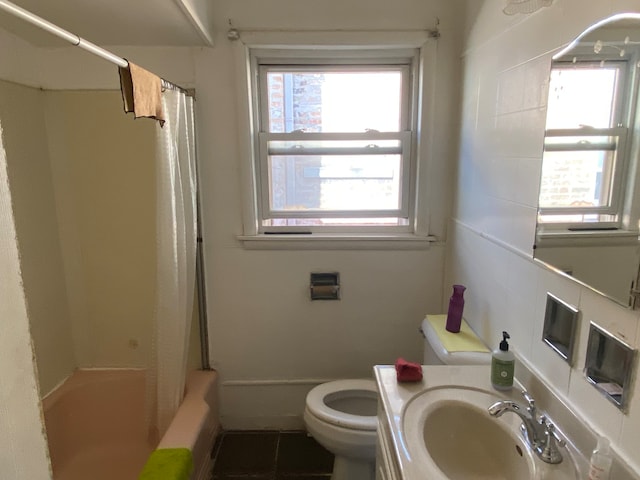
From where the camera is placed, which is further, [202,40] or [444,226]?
[444,226]

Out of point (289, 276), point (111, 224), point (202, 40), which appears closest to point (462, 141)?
point (289, 276)

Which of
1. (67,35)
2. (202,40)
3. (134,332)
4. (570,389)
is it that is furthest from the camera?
(134,332)

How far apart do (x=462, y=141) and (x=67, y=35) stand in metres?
1.56

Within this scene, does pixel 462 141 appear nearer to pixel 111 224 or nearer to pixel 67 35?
pixel 67 35

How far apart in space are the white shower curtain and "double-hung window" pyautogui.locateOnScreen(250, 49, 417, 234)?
0.39 metres

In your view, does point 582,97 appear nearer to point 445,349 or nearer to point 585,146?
point 585,146

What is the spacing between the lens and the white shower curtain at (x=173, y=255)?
1.72 m

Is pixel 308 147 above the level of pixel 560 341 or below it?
above

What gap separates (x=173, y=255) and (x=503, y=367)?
1.30m

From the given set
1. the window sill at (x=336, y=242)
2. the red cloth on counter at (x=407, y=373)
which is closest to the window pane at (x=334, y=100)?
the window sill at (x=336, y=242)

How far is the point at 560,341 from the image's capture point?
120 centimetres

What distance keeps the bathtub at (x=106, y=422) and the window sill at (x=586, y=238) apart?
157 centimetres

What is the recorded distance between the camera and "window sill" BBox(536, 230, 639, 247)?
94 centimetres

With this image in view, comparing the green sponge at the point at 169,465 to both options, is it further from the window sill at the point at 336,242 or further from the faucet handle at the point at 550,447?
the faucet handle at the point at 550,447
